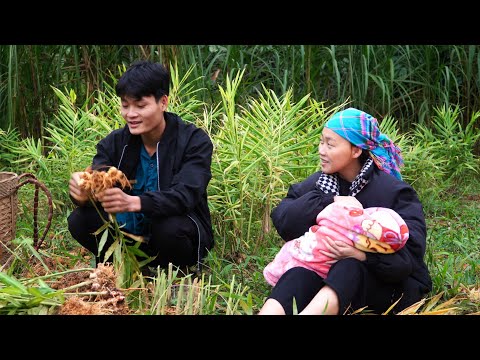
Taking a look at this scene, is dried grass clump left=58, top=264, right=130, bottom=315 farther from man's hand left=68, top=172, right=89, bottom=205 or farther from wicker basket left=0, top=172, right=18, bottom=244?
wicker basket left=0, top=172, right=18, bottom=244

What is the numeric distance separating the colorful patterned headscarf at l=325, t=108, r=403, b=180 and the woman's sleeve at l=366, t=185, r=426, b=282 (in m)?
0.17

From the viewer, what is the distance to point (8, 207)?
149 inches

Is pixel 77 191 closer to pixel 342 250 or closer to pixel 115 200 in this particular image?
pixel 115 200

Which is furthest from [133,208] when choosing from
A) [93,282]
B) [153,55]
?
[153,55]

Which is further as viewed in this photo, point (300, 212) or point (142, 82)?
point (142, 82)

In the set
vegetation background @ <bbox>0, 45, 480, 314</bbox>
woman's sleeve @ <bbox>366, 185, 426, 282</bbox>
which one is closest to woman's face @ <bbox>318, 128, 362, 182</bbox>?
woman's sleeve @ <bbox>366, 185, 426, 282</bbox>

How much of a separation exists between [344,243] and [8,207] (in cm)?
173

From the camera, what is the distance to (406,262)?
2.95m

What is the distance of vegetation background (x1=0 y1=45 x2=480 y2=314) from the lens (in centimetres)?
341

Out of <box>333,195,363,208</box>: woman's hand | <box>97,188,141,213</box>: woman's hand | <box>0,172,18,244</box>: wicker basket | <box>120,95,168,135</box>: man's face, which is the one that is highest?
<box>120,95,168,135</box>: man's face

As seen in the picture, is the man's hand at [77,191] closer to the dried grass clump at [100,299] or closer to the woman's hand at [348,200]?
the dried grass clump at [100,299]

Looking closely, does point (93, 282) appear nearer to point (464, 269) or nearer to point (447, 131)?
point (464, 269)

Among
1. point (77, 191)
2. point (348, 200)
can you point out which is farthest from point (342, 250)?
point (77, 191)

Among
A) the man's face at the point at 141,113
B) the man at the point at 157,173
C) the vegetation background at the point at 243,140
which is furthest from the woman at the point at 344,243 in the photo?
the man's face at the point at 141,113
